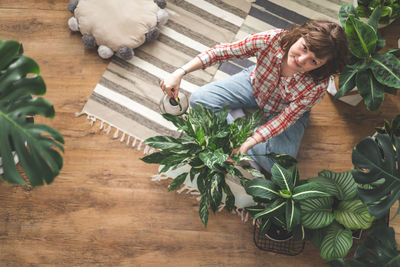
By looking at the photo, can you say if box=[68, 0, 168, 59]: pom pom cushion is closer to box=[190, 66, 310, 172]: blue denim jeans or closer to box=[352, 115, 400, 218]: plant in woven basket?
box=[190, 66, 310, 172]: blue denim jeans

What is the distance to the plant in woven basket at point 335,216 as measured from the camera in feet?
5.29

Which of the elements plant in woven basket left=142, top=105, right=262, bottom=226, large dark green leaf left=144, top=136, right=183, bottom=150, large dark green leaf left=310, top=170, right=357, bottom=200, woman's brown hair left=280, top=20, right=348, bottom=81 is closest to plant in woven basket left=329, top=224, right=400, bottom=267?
large dark green leaf left=310, top=170, right=357, bottom=200

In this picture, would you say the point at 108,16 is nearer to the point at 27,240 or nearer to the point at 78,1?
the point at 78,1

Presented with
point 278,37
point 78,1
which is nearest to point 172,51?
point 78,1

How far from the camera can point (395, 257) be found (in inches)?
55.5

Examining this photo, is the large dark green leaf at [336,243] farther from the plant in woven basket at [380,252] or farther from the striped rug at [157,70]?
the striped rug at [157,70]

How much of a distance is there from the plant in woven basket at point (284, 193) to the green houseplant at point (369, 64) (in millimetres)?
481

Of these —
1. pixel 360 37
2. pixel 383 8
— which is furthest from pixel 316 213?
pixel 383 8

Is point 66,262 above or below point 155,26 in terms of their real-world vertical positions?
below

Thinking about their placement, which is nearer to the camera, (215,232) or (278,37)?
(278,37)

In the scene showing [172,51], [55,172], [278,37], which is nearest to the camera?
[55,172]

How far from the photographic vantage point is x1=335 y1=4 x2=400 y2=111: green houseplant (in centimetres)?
158

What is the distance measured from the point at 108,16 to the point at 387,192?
1687 mm

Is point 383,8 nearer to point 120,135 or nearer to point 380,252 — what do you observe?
point 380,252
